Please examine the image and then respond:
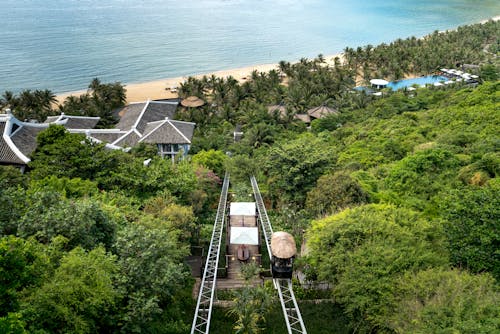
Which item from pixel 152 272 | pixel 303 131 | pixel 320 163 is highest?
pixel 152 272

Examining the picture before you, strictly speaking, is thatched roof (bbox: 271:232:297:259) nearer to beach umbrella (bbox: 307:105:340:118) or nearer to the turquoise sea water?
beach umbrella (bbox: 307:105:340:118)

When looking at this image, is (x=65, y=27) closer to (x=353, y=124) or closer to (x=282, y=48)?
(x=282, y=48)

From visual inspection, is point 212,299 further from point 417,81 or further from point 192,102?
point 417,81

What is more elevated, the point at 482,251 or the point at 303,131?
the point at 482,251

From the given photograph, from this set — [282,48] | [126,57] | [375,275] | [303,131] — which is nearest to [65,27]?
[126,57]

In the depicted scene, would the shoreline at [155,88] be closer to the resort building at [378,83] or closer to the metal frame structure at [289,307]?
the resort building at [378,83]

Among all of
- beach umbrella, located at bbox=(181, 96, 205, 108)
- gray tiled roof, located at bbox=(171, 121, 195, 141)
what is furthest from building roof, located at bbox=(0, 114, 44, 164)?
beach umbrella, located at bbox=(181, 96, 205, 108)

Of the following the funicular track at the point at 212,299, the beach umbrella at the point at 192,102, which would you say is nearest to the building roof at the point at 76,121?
the beach umbrella at the point at 192,102
